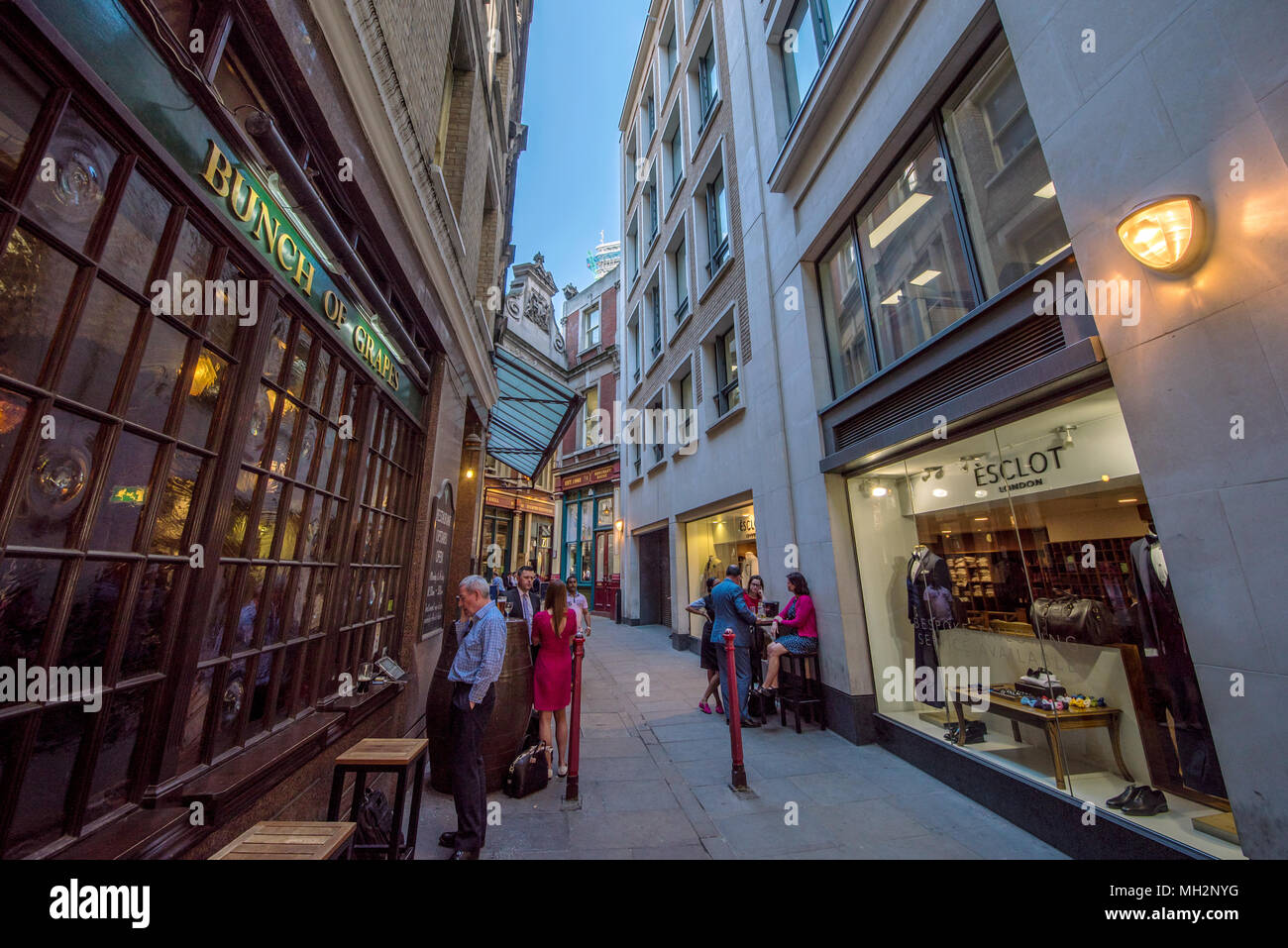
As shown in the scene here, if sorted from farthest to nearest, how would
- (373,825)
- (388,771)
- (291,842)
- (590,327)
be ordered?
1. (590,327)
2. (373,825)
3. (388,771)
4. (291,842)

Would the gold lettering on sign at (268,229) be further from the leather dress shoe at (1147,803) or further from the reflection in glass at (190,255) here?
the leather dress shoe at (1147,803)

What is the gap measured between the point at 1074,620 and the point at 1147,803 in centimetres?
125

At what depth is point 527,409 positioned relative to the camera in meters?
11.8

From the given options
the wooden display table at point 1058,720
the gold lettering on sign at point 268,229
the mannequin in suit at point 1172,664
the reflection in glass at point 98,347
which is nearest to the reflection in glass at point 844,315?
the mannequin in suit at point 1172,664

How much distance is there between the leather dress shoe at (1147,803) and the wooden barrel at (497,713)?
15.1 feet

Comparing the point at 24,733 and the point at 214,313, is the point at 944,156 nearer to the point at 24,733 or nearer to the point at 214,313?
the point at 214,313

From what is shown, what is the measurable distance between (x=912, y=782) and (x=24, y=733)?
594 centimetres

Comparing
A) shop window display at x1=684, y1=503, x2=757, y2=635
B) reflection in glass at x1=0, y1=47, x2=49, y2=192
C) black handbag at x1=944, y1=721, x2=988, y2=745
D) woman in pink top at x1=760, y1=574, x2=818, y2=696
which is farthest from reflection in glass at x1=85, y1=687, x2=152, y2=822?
shop window display at x1=684, y1=503, x2=757, y2=635

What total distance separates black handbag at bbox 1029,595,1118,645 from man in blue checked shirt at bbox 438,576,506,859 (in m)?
4.49

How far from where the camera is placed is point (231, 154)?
2648mm

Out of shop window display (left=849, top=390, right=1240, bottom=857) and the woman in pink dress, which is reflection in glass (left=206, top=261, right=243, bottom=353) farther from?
shop window display (left=849, top=390, right=1240, bottom=857)

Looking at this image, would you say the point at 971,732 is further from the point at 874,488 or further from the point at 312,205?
the point at 312,205

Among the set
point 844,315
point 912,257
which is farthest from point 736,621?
point 912,257

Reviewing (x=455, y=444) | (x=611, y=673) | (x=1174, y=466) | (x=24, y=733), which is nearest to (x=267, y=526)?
(x=24, y=733)
